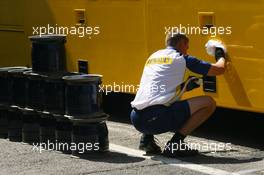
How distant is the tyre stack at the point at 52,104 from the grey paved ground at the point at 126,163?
0.60 ft

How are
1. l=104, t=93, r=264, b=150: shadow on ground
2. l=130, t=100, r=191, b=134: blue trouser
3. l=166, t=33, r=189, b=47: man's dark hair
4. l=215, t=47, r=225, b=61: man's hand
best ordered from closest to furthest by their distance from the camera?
l=130, t=100, r=191, b=134: blue trouser
l=166, t=33, r=189, b=47: man's dark hair
l=215, t=47, r=225, b=61: man's hand
l=104, t=93, r=264, b=150: shadow on ground

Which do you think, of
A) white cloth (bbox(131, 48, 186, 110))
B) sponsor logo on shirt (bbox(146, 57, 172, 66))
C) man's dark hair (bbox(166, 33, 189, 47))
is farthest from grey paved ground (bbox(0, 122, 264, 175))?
man's dark hair (bbox(166, 33, 189, 47))

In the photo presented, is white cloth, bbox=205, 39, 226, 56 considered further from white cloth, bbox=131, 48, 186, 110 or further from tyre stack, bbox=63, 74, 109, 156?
tyre stack, bbox=63, 74, 109, 156

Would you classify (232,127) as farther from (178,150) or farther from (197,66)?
(197,66)

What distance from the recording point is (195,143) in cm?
718

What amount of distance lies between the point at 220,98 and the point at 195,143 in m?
0.62

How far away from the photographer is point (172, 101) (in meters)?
6.47

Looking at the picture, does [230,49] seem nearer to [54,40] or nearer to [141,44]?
[141,44]

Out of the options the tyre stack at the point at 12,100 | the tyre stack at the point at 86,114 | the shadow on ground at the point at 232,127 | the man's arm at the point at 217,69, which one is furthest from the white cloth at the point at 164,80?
the tyre stack at the point at 12,100

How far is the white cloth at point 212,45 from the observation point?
6.79 metres

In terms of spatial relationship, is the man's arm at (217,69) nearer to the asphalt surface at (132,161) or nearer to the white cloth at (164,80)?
the white cloth at (164,80)

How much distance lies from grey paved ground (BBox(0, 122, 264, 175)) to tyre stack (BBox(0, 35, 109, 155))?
181mm

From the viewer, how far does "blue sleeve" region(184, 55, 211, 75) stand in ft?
21.1

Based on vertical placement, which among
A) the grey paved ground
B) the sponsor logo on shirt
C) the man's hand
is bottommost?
the grey paved ground
